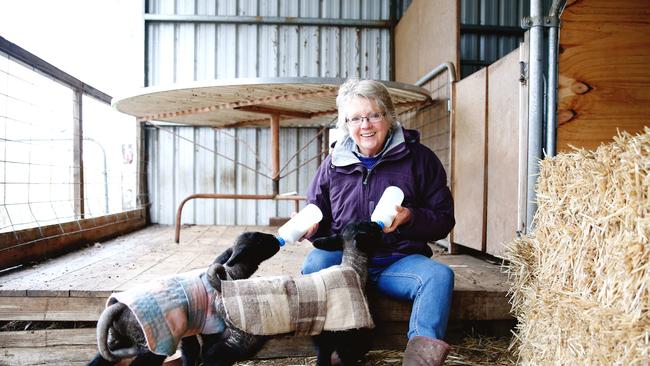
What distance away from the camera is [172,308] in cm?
119

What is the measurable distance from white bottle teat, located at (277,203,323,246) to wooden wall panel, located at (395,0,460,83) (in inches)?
72.3

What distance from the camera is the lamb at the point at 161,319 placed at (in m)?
1.15

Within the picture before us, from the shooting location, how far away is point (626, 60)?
1.95m

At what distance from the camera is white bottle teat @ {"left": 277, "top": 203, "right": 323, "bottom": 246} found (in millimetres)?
1637

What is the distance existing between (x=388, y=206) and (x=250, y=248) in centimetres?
55

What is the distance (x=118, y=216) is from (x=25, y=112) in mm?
1317

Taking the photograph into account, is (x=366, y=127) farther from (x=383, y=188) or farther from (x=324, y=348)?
(x=324, y=348)

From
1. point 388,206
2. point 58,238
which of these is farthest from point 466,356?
point 58,238

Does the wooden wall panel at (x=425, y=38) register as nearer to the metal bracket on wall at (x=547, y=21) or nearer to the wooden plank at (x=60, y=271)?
the metal bracket on wall at (x=547, y=21)

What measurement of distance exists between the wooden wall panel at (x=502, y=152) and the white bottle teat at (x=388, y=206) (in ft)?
3.06

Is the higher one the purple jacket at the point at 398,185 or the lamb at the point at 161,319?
the purple jacket at the point at 398,185

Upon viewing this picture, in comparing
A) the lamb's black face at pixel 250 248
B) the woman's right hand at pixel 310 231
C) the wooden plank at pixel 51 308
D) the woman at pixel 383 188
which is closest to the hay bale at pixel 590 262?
the woman at pixel 383 188

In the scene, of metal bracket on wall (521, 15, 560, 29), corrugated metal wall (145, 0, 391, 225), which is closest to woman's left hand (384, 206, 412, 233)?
metal bracket on wall (521, 15, 560, 29)

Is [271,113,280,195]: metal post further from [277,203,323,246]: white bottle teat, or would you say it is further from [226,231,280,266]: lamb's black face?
[226,231,280,266]: lamb's black face
